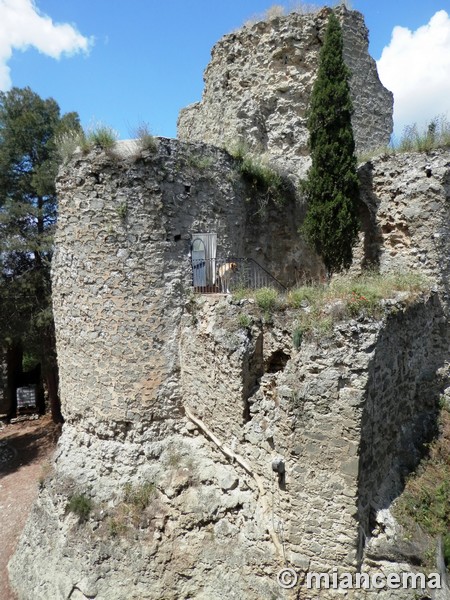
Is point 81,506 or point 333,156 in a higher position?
point 333,156

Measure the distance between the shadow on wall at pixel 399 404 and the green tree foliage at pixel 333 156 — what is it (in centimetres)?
277

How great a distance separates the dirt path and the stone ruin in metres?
1.35

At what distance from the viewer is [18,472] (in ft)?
48.5

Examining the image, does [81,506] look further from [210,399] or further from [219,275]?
[219,275]

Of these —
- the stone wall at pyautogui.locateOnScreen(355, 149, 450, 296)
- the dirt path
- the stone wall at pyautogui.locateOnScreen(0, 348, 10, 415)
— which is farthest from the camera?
the stone wall at pyautogui.locateOnScreen(0, 348, 10, 415)

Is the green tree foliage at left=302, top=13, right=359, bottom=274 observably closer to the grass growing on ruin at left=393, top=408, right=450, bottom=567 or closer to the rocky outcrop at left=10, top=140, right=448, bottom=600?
the rocky outcrop at left=10, top=140, right=448, bottom=600

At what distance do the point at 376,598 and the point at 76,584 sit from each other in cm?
555

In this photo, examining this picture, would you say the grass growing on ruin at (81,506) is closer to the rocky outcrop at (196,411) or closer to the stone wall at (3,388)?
the rocky outcrop at (196,411)

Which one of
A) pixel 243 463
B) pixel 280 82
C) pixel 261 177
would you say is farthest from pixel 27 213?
pixel 243 463

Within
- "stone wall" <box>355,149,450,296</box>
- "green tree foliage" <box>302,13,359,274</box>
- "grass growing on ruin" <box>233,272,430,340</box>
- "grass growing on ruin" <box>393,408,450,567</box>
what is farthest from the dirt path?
"stone wall" <box>355,149,450,296</box>

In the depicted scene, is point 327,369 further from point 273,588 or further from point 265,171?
point 265,171

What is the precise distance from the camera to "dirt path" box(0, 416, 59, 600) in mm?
11103

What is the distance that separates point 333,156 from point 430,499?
7.68 m

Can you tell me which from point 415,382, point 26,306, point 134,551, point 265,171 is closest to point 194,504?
point 134,551
